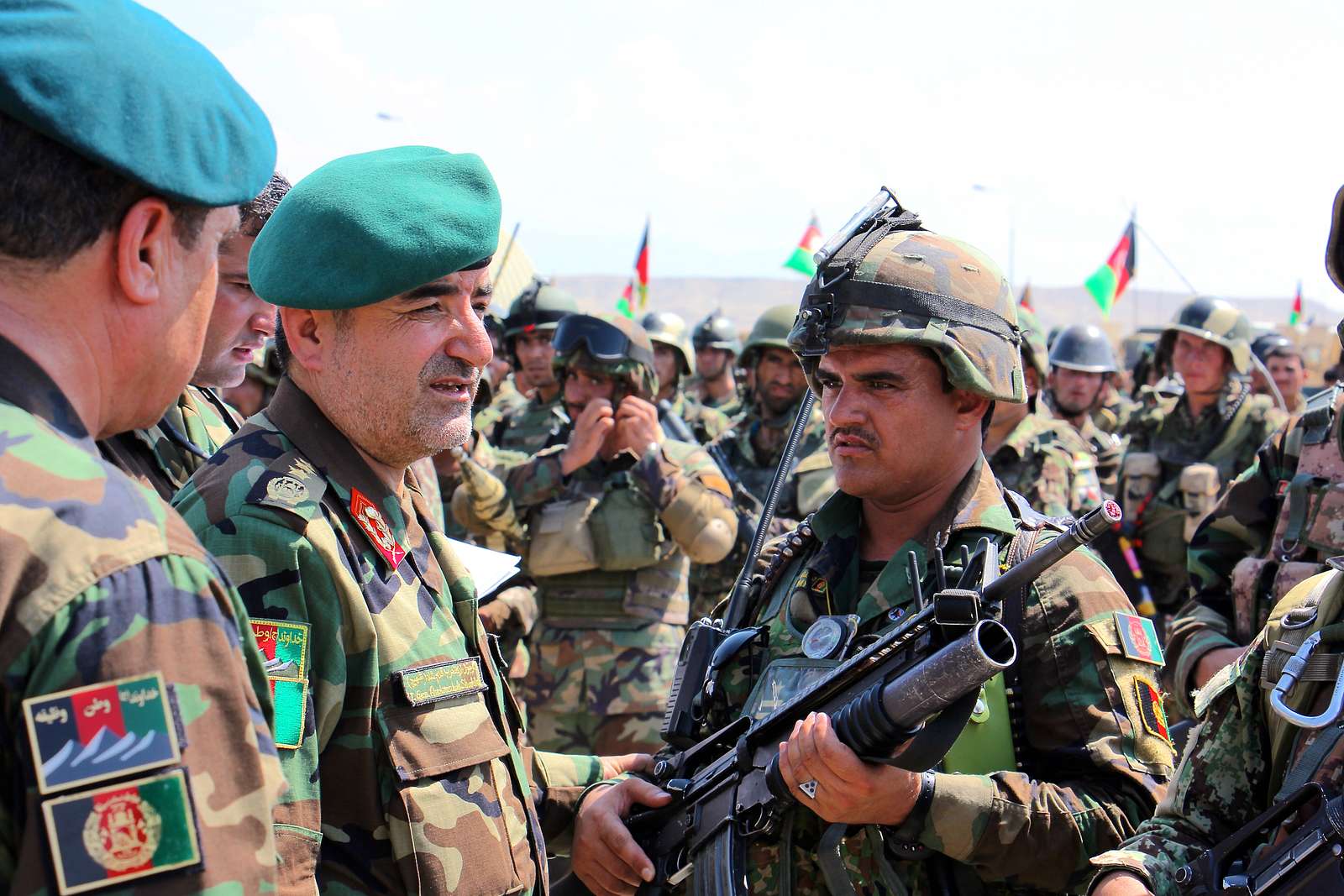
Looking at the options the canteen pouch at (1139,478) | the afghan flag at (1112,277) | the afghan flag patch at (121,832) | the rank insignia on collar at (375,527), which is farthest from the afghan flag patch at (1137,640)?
the afghan flag at (1112,277)

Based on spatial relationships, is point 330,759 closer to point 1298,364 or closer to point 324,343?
point 324,343

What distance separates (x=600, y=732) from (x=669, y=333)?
6.51m

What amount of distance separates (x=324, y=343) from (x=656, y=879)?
1491mm

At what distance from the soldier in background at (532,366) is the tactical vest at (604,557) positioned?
2.40m

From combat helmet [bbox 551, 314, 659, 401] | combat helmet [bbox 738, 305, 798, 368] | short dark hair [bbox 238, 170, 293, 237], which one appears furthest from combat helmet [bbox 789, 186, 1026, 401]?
combat helmet [bbox 738, 305, 798, 368]

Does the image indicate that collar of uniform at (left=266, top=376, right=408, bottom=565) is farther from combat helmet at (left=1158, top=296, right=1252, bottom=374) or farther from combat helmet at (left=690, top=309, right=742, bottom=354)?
combat helmet at (left=690, top=309, right=742, bottom=354)

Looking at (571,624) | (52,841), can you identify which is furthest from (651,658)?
(52,841)

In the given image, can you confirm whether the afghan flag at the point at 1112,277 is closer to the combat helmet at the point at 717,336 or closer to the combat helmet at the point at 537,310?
the combat helmet at the point at 717,336

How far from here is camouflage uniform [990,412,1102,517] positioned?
8.06m

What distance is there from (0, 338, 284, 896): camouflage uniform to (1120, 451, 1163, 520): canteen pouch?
8.77 m

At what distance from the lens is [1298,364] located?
1420 centimetres

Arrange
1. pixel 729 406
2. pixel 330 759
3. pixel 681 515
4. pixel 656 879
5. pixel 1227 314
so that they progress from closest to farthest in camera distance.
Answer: pixel 330 759 → pixel 656 879 → pixel 681 515 → pixel 1227 314 → pixel 729 406

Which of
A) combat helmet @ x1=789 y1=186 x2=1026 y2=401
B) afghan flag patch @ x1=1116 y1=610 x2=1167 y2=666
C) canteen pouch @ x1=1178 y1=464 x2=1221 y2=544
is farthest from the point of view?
canteen pouch @ x1=1178 y1=464 x2=1221 y2=544

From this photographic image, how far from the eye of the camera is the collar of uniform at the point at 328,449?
2.57 meters
